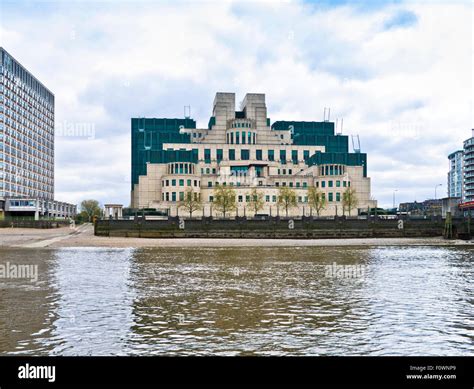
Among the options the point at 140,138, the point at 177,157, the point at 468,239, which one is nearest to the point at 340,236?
the point at 468,239

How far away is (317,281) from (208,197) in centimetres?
12642

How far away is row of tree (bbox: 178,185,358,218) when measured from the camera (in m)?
133

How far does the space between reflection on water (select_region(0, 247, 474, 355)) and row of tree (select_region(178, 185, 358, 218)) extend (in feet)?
333

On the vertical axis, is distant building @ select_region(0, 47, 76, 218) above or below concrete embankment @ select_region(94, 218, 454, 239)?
above

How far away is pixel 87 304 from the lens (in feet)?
65.3

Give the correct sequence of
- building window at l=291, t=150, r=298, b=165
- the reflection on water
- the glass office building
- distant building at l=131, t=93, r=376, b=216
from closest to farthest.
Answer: the reflection on water
distant building at l=131, t=93, r=376, b=216
the glass office building
building window at l=291, t=150, r=298, b=165

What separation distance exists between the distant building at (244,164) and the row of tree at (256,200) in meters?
2.45

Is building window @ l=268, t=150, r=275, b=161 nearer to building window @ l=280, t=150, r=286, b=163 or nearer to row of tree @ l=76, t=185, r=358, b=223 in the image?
building window @ l=280, t=150, r=286, b=163

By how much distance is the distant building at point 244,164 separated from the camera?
15088 cm

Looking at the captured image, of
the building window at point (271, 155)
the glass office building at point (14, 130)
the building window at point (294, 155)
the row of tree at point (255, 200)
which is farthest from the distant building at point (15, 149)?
the building window at point (294, 155)

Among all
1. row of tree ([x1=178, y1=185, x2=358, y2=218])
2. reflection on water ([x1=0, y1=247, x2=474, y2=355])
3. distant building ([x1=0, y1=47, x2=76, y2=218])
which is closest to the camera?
reflection on water ([x1=0, y1=247, x2=474, y2=355])

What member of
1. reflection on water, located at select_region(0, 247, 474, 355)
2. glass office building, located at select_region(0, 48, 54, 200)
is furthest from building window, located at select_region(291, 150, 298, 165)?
reflection on water, located at select_region(0, 247, 474, 355)

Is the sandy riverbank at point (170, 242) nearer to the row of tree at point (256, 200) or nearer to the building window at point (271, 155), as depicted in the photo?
the row of tree at point (256, 200)
